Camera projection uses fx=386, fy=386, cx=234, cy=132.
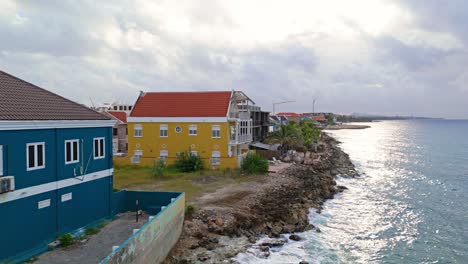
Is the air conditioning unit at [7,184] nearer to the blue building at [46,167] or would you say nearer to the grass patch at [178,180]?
the blue building at [46,167]

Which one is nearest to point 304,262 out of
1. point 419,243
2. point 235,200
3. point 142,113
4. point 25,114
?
point 235,200

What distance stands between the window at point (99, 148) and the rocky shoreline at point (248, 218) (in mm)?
5835

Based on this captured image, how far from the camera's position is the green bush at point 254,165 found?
35906 mm

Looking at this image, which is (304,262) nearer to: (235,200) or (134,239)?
(235,200)

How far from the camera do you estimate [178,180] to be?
1267 inches

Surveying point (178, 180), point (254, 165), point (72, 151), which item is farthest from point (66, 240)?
point (254, 165)

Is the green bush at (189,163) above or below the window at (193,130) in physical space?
below

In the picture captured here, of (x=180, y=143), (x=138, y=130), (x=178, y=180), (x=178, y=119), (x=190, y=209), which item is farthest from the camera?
(x=138, y=130)

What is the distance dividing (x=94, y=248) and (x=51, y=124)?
5430 mm

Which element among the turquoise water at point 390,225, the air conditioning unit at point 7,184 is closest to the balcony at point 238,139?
the turquoise water at point 390,225

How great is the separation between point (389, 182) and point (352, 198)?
39.6 feet

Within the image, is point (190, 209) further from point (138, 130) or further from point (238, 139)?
point (138, 130)

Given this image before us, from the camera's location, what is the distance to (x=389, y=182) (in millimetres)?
45281

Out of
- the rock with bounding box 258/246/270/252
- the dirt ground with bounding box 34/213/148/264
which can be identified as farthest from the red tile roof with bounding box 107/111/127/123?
the rock with bounding box 258/246/270/252
